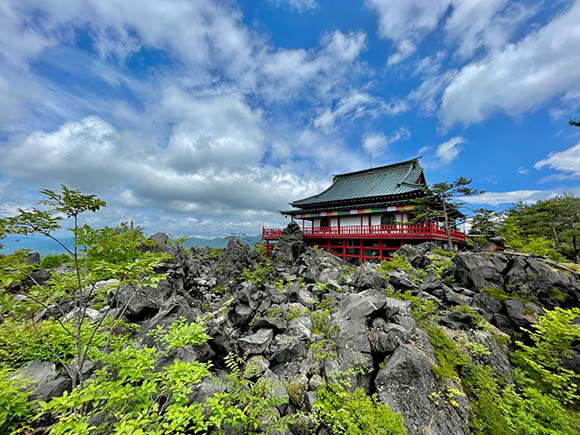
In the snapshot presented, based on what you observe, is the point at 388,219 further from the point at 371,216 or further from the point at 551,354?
the point at 551,354

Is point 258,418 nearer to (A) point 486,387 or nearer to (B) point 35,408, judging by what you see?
(B) point 35,408

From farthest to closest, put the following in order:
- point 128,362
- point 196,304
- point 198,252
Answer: point 198,252
point 196,304
point 128,362

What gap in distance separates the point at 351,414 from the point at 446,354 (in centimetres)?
294

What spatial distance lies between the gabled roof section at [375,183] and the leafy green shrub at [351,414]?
1818cm

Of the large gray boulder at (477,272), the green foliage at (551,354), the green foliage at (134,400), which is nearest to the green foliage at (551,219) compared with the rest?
the large gray boulder at (477,272)

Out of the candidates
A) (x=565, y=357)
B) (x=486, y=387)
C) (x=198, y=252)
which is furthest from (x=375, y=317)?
(x=198, y=252)

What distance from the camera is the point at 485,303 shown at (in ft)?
24.5

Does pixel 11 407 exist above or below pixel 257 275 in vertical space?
below

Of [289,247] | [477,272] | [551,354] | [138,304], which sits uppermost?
[289,247]

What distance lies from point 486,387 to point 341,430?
132 inches

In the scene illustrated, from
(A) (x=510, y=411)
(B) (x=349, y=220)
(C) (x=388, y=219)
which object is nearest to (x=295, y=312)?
(A) (x=510, y=411)

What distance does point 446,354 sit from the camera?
5133 millimetres

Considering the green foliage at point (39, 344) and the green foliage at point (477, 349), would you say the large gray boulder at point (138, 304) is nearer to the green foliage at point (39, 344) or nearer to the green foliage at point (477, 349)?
the green foliage at point (39, 344)

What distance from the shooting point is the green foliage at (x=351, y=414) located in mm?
3504
